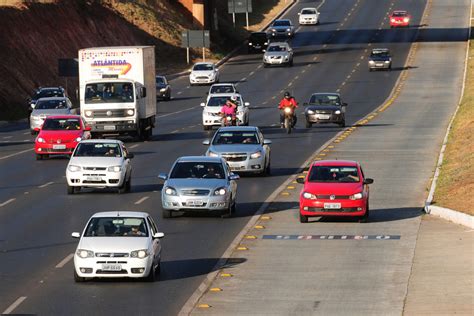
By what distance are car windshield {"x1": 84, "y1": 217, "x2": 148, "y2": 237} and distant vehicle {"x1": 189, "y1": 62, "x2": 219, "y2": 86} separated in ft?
245

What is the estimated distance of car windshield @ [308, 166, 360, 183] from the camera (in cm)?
3369

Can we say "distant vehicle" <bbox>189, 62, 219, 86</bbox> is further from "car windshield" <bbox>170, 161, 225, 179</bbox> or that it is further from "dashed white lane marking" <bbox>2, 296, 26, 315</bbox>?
"dashed white lane marking" <bbox>2, 296, 26, 315</bbox>

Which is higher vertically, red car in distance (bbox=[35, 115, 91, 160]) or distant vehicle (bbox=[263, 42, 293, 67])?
red car in distance (bbox=[35, 115, 91, 160])

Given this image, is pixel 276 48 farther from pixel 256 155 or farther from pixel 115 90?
pixel 256 155

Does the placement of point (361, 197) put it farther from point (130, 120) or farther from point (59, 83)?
point (59, 83)

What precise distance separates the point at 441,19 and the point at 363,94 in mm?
51286

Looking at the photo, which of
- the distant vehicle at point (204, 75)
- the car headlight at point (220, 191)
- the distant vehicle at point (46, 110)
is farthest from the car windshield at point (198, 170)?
the distant vehicle at point (204, 75)

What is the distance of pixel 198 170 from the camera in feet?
114

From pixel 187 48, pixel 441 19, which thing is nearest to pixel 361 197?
pixel 187 48

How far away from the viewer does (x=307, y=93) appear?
9175 cm

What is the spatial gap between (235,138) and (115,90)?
1254 centimetres

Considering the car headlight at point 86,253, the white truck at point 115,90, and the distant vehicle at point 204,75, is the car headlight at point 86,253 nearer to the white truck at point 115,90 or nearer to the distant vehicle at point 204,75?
the white truck at point 115,90

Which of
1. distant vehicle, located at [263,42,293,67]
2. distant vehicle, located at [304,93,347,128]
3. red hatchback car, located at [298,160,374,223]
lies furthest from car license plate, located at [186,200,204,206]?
distant vehicle, located at [263,42,293,67]

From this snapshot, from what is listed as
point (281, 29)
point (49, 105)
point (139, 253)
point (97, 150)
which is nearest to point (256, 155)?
point (97, 150)
